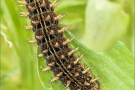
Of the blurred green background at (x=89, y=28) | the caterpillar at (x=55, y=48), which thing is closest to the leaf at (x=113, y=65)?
the caterpillar at (x=55, y=48)

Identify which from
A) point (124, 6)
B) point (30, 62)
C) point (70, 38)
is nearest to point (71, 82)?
point (70, 38)

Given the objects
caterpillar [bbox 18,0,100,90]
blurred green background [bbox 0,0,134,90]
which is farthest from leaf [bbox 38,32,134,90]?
blurred green background [bbox 0,0,134,90]

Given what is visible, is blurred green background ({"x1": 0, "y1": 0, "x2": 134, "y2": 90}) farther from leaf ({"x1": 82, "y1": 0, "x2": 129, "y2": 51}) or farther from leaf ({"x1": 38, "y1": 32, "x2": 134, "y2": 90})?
leaf ({"x1": 38, "y1": 32, "x2": 134, "y2": 90})

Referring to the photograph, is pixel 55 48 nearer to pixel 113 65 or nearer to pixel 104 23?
pixel 113 65

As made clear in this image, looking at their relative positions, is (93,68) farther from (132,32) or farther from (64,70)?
(132,32)

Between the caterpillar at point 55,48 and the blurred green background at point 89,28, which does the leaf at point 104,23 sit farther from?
the caterpillar at point 55,48
